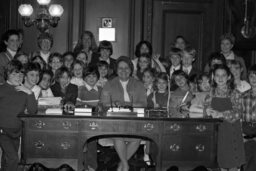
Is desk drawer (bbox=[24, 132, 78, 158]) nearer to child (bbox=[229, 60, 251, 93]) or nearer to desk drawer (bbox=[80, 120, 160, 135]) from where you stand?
desk drawer (bbox=[80, 120, 160, 135])

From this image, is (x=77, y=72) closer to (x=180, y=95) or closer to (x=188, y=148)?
(x=180, y=95)

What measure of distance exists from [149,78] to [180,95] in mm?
674

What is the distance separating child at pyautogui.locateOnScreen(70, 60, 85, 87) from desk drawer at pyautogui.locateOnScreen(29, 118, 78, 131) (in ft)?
4.37

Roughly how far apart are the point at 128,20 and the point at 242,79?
9.02ft

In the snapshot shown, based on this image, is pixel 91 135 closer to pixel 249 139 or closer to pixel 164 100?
pixel 164 100

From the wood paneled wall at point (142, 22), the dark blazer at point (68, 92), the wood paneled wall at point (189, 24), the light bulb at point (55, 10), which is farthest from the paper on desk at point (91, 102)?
the wood paneled wall at point (189, 24)

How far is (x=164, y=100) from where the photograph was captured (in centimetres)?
706

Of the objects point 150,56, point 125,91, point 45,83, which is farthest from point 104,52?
point 45,83

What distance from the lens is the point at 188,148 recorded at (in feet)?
19.7

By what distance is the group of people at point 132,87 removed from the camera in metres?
6.15

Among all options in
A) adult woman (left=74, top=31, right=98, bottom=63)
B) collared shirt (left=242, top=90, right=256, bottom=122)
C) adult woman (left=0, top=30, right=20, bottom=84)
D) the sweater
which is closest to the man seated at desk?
the sweater

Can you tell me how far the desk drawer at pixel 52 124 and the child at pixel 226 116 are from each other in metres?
1.51

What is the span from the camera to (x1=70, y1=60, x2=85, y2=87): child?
7.24 meters

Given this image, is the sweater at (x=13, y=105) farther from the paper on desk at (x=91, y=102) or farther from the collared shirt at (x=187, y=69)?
the collared shirt at (x=187, y=69)
